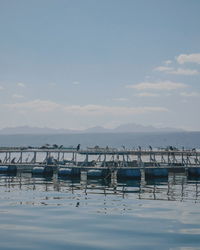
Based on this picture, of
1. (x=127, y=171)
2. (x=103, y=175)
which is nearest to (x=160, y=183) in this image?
(x=127, y=171)

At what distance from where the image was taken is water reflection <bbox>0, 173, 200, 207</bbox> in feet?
160

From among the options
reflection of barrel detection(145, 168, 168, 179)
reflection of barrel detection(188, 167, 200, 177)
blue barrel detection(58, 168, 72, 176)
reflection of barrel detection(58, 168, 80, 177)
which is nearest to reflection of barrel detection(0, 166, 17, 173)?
blue barrel detection(58, 168, 72, 176)

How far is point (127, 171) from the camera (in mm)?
73250

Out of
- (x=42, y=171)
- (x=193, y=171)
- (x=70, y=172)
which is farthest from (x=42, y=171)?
(x=193, y=171)

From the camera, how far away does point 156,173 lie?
74812 mm

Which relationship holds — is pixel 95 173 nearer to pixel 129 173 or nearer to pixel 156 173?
pixel 129 173

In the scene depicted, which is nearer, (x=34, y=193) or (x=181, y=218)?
(x=181, y=218)

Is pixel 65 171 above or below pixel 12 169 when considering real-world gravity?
above

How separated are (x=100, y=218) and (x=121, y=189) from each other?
2391 centimetres

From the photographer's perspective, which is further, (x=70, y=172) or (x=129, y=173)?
(x=70, y=172)

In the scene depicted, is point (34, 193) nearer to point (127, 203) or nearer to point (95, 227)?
point (127, 203)

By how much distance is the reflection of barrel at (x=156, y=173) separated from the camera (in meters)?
74.6

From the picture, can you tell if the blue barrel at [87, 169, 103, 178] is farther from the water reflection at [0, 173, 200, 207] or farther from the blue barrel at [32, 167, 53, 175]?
the blue barrel at [32, 167, 53, 175]

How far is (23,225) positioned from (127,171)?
146 ft
